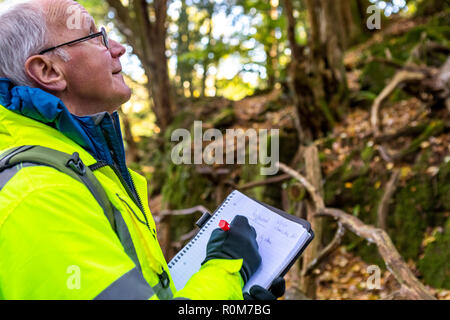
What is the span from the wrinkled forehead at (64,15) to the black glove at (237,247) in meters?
1.14

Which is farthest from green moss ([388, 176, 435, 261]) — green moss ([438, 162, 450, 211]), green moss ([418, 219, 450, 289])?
green moss ([418, 219, 450, 289])

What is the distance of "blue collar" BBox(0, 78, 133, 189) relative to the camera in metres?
1.47

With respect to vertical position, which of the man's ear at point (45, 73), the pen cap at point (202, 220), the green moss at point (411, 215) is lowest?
the green moss at point (411, 215)

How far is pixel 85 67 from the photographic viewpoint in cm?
183

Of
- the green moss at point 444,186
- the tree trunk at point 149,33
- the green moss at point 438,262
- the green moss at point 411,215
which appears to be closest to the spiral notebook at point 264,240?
the green moss at point 438,262

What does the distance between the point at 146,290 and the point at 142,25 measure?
35.9 feet

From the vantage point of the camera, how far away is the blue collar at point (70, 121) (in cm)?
147

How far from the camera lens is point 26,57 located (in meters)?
1.67

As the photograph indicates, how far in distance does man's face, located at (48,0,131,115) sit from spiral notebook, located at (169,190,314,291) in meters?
0.77

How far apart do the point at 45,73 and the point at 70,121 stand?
14.0 inches

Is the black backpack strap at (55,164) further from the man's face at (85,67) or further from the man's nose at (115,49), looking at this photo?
the man's nose at (115,49)

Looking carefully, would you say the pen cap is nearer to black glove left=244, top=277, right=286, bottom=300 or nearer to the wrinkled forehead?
black glove left=244, top=277, right=286, bottom=300
